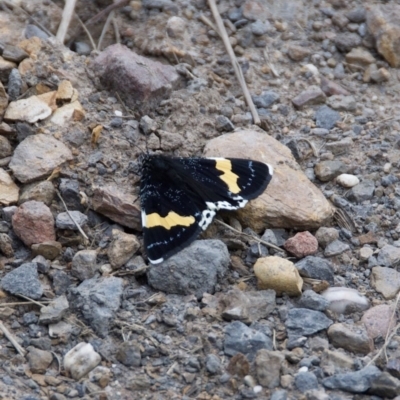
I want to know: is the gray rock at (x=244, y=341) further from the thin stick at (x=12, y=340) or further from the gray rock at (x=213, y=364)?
the thin stick at (x=12, y=340)

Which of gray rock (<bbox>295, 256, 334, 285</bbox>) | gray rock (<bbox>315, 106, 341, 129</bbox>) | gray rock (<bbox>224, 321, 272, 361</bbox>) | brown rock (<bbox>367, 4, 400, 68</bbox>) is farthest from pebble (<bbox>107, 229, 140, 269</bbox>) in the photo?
brown rock (<bbox>367, 4, 400, 68</bbox>)

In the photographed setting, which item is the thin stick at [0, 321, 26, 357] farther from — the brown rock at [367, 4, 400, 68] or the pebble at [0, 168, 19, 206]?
the brown rock at [367, 4, 400, 68]

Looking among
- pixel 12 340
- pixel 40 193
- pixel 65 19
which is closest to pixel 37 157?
pixel 40 193

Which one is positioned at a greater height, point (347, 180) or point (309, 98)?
point (309, 98)

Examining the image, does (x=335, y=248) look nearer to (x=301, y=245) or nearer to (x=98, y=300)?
(x=301, y=245)

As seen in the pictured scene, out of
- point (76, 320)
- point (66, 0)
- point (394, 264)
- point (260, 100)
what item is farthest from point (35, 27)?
point (394, 264)

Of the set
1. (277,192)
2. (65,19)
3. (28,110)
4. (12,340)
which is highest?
(65,19)
